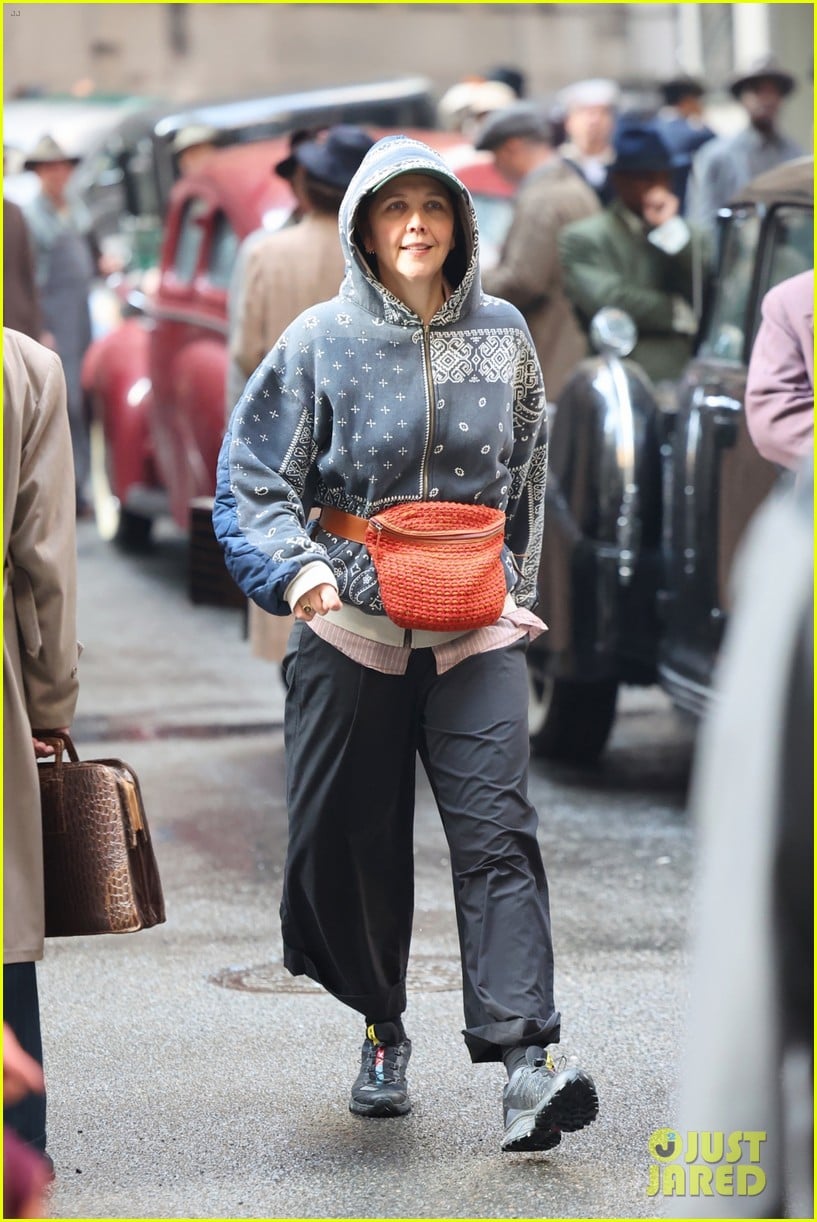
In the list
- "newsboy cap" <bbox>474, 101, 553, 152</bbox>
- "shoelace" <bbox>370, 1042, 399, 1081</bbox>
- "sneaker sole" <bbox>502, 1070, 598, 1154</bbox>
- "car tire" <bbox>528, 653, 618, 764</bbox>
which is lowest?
"car tire" <bbox>528, 653, 618, 764</bbox>

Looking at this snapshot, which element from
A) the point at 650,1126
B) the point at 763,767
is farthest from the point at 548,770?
the point at 763,767

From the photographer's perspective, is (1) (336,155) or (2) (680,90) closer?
(1) (336,155)

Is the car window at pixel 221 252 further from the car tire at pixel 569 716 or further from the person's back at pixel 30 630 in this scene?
the person's back at pixel 30 630

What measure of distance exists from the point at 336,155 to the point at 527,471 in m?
3.03

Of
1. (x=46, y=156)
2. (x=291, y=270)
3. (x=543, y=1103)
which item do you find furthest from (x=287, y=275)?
(x=46, y=156)

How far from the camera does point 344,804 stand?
178 inches

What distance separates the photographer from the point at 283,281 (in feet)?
25.4

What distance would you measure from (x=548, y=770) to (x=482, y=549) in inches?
152

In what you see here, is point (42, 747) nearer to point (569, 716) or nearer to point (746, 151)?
point (569, 716)

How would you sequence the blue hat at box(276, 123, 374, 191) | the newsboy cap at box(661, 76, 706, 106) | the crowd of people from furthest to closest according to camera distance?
the newsboy cap at box(661, 76, 706, 106) → the blue hat at box(276, 123, 374, 191) → the crowd of people

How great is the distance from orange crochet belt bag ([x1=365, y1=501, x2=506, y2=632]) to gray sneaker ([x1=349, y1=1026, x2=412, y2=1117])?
0.94 meters

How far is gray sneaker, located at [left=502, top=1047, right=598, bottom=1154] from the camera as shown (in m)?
4.14

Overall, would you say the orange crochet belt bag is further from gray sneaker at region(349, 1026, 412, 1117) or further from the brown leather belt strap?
gray sneaker at region(349, 1026, 412, 1117)

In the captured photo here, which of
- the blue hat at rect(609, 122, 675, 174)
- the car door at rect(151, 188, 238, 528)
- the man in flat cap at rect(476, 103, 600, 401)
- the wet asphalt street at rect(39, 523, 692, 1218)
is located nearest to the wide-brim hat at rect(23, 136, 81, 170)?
the car door at rect(151, 188, 238, 528)
